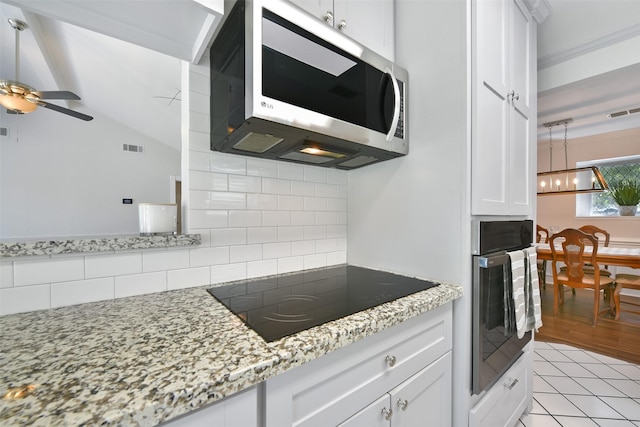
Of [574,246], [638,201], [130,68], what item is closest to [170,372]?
[130,68]

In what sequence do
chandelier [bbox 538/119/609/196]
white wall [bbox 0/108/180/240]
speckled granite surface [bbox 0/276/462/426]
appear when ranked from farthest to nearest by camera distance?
1. white wall [bbox 0/108/180/240]
2. chandelier [bbox 538/119/609/196]
3. speckled granite surface [bbox 0/276/462/426]

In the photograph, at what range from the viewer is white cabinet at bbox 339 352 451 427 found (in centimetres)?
75

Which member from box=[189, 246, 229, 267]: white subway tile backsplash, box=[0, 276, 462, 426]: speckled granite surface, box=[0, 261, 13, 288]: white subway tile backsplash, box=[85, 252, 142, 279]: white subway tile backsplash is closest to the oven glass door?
box=[0, 276, 462, 426]: speckled granite surface

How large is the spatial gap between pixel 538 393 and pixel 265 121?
7.81 feet

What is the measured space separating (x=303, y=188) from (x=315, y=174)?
0.11 m

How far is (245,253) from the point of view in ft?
3.87

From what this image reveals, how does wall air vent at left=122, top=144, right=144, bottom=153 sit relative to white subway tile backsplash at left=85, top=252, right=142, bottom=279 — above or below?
above

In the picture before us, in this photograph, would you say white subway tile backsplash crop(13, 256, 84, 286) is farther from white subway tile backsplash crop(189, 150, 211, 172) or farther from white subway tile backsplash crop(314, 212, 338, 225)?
white subway tile backsplash crop(314, 212, 338, 225)

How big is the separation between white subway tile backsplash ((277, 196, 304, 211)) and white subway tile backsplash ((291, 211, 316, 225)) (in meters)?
0.03

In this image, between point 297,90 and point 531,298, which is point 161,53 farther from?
point 531,298

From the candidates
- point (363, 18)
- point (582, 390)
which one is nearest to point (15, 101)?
point (363, 18)

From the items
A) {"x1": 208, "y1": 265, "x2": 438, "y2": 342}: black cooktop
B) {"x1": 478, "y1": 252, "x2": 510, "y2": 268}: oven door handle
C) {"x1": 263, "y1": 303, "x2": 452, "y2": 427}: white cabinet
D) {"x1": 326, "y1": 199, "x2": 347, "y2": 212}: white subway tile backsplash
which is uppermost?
{"x1": 326, "y1": 199, "x2": 347, "y2": 212}: white subway tile backsplash

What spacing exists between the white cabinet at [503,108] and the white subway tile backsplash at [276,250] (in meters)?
0.86

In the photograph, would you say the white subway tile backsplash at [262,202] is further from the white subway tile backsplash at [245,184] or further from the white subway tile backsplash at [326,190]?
the white subway tile backsplash at [326,190]
